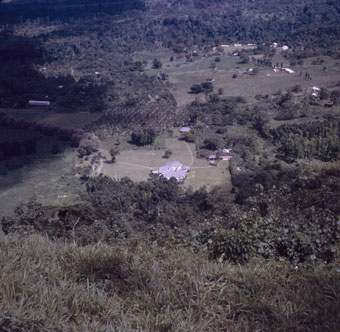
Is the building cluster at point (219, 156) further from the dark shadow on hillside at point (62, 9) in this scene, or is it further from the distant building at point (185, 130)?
the dark shadow on hillside at point (62, 9)

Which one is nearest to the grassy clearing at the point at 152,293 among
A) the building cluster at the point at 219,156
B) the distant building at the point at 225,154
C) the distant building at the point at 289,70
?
the building cluster at the point at 219,156

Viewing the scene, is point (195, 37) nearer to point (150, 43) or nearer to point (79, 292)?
point (150, 43)

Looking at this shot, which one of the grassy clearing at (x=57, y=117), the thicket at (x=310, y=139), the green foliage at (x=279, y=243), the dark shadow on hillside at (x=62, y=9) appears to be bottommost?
the grassy clearing at (x=57, y=117)

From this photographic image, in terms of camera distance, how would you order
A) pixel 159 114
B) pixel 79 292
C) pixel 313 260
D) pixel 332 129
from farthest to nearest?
pixel 159 114, pixel 332 129, pixel 313 260, pixel 79 292

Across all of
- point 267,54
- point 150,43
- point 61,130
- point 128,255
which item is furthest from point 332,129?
point 150,43

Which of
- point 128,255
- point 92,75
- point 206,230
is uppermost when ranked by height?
point 128,255

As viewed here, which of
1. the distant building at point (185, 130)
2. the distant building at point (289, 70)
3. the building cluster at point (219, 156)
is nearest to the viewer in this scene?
the building cluster at point (219, 156)

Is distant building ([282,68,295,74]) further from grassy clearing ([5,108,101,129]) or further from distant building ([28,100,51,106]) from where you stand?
distant building ([28,100,51,106])
